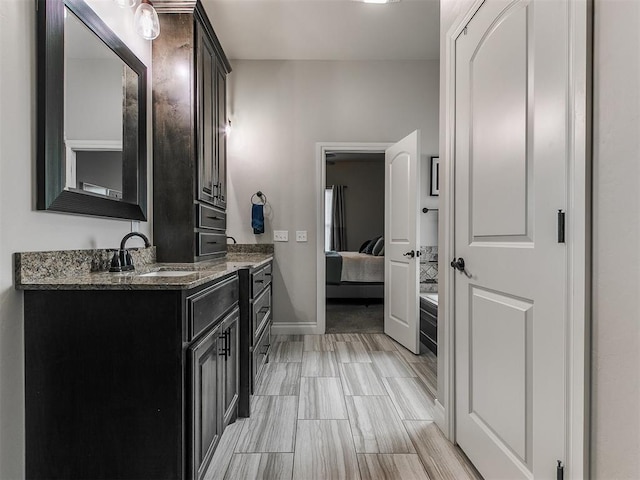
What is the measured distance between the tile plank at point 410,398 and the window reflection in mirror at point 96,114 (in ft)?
6.47

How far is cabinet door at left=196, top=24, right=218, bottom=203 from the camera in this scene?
2.41 meters

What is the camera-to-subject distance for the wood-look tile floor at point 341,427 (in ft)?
5.18

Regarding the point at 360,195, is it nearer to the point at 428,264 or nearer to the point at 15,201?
the point at 428,264

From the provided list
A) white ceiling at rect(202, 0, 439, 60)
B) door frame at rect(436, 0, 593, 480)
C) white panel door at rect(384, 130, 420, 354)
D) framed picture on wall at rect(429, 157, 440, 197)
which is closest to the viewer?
door frame at rect(436, 0, 593, 480)

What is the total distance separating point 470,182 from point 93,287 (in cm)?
154

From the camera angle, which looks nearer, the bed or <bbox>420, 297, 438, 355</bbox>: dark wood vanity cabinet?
<bbox>420, 297, 438, 355</bbox>: dark wood vanity cabinet

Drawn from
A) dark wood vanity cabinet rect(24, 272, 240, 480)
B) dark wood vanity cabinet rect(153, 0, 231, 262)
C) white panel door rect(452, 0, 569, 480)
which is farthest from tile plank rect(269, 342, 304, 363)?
dark wood vanity cabinet rect(24, 272, 240, 480)

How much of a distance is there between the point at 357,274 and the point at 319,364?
2365 mm

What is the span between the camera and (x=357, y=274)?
16.9 feet

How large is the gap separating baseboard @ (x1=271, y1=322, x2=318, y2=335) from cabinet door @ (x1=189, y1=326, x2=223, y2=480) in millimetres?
2178

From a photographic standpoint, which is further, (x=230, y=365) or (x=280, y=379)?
(x=280, y=379)

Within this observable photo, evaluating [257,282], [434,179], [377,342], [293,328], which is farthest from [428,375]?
[434,179]

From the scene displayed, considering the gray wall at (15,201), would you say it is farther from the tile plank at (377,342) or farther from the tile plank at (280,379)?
the tile plank at (377,342)

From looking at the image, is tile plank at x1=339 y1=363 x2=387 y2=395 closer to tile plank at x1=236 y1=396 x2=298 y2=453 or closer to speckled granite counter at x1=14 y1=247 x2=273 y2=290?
tile plank at x1=236 y1=396 x2=298 y2=453
